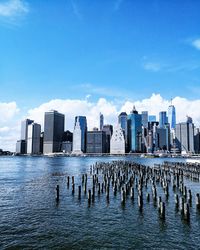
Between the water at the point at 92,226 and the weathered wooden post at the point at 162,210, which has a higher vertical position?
the weathered wooden post at the point at 162,210

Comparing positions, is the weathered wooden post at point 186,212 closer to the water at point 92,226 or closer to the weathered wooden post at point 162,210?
the water at point 92,226

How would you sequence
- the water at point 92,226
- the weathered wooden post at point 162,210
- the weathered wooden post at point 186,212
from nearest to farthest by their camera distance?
1. the water at point 92,226
2. the weathered wooden post at point 186,212
3. the weathered wooden post at point 162,210

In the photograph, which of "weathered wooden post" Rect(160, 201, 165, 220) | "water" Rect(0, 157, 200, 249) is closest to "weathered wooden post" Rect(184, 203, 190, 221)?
"water" Rect(0, 157, 200, 249)

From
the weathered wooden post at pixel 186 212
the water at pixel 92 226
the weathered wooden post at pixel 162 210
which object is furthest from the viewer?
the weathered wooden post at pixel 162 210

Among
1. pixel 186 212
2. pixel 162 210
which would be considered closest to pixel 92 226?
pixel 162 210

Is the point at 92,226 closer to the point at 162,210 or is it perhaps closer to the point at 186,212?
the point at 162,210

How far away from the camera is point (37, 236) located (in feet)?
76.4

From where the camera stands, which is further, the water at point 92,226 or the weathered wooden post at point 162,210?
the weathered wooden post at point 162,210

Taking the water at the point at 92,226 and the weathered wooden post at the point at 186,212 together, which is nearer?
the water at the point at 92,226

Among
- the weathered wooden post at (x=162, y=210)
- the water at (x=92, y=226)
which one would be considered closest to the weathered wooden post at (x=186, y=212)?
the water at (x=92, y=226)

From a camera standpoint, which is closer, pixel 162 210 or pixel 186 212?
pixel 186 212

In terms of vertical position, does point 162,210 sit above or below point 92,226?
above

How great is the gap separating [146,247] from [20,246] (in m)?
10.2

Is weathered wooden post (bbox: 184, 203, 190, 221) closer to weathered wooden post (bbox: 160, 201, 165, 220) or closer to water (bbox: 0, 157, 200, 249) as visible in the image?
water (bbox: 0, 157, 200, 249)
